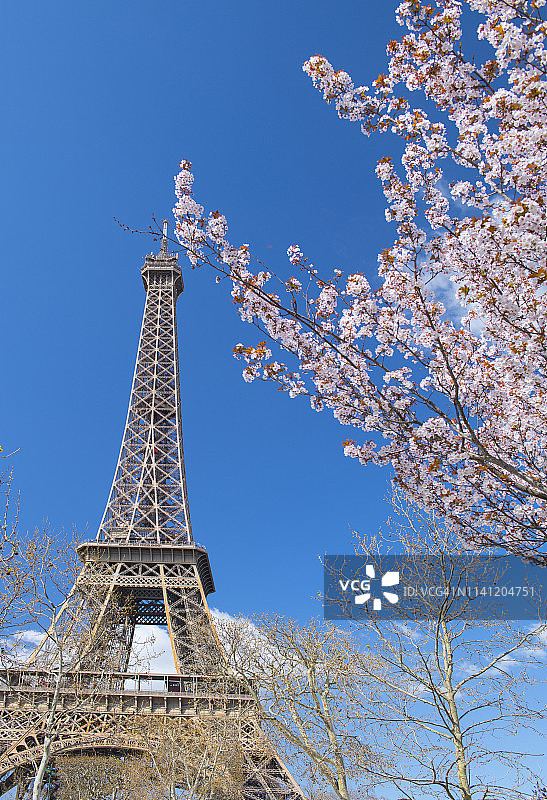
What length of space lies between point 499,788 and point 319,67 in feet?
33.1

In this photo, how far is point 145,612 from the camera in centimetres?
3941

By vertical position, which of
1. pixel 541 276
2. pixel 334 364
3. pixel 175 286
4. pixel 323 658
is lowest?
pixel 323 658

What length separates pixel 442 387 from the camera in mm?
6164

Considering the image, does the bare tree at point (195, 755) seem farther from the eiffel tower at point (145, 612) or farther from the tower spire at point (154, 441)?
the tower spire at point (154, 441)

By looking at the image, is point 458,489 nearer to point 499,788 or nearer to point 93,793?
point 499,788

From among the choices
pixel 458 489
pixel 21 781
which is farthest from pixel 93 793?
pixel 458 489

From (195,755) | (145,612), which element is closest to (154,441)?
(145,612)

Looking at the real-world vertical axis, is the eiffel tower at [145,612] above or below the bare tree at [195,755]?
above

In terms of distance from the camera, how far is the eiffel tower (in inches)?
816

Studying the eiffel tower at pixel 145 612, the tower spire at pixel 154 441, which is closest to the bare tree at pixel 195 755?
the eiffel tower at pixel 145 612

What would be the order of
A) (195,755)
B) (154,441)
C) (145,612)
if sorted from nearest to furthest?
1. (195,755)
2. (145,612)
3. (154,441)

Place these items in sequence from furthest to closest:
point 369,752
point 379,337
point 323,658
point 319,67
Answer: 1. point 323,658
2. point 369,752
3. point 379,337
4. point 319,67

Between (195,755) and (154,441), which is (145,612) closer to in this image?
(154,441)

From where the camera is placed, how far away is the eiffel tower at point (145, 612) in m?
20.7
